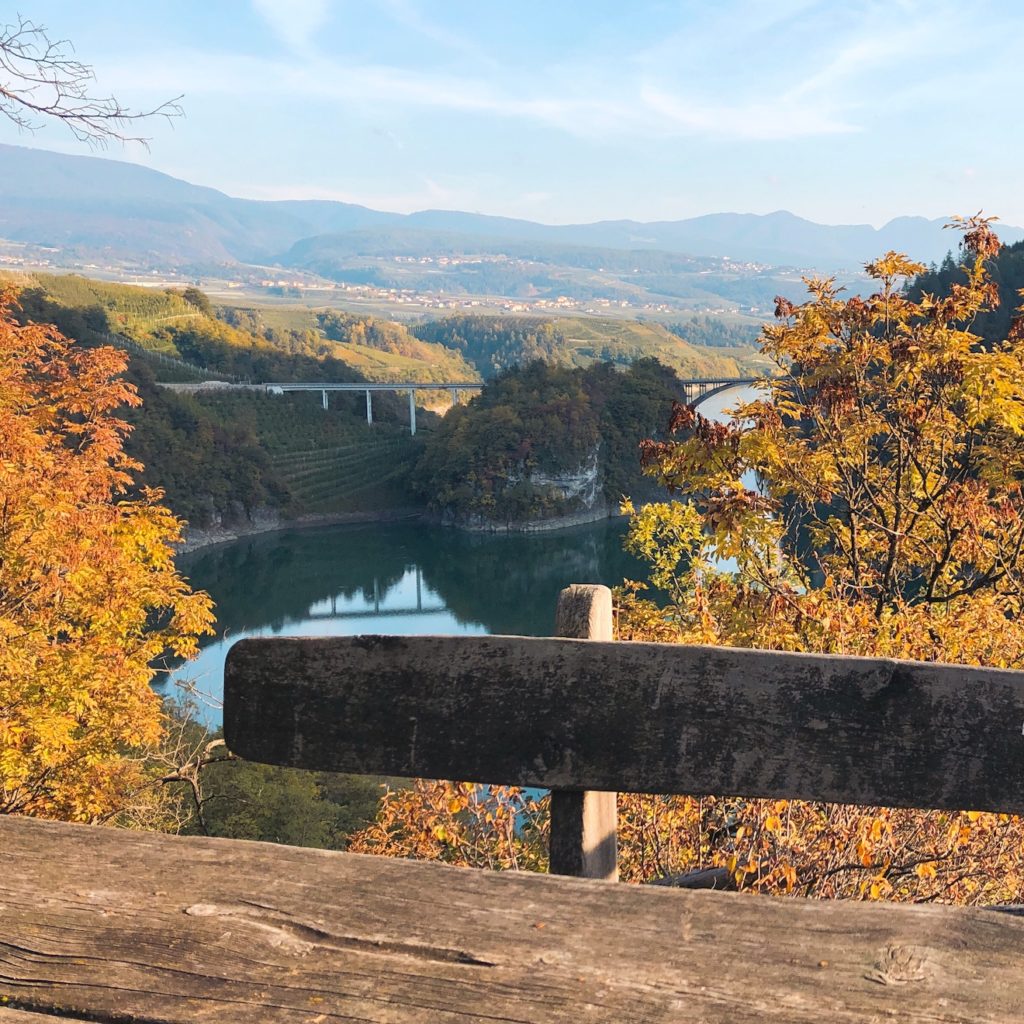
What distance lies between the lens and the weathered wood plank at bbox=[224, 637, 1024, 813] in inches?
55.8

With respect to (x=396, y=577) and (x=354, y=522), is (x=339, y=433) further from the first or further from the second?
(x=396, y=577)

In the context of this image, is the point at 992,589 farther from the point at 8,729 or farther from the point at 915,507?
the point at 8,729

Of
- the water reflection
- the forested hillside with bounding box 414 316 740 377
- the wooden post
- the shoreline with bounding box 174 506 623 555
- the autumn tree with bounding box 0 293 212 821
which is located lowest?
the water reflection

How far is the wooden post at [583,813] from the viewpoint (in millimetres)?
1575

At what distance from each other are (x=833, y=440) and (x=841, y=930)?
23.2 feet

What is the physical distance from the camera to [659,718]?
1.46m

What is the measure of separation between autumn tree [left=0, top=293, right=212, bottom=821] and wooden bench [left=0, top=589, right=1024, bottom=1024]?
26.1ft

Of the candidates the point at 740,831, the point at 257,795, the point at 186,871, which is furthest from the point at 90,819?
the point at 186,871

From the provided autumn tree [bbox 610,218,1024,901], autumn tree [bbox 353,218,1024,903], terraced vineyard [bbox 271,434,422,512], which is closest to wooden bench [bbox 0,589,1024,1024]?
autumn tree [bbox 353,218,1024,903]

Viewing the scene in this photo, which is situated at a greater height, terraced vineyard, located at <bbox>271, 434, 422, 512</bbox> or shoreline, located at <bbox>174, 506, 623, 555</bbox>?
terraced vineyard, located at <bbox>271, 434, 422, 512</bbox>

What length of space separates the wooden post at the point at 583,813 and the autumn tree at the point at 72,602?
7977 millimetres

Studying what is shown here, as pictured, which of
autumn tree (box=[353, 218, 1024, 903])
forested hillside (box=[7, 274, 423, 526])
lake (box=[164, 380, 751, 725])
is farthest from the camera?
forested hillside (box=[7, 274, 423, 526])

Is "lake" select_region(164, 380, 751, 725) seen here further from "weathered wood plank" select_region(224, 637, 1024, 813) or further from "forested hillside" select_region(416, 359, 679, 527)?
"weathered wood plank" select_region(224, 637, 1024, 813)

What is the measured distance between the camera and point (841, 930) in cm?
107
